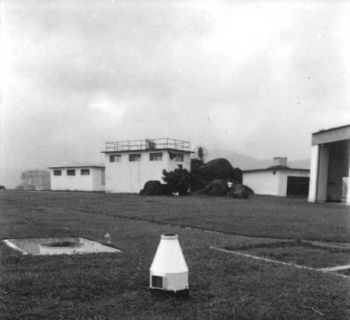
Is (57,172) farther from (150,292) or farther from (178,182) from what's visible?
(150,292)

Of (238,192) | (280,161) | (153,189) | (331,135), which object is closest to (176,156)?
(153,189)

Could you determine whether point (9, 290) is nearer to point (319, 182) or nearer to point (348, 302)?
point (348, 302)

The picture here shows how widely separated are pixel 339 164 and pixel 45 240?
30.5 meters

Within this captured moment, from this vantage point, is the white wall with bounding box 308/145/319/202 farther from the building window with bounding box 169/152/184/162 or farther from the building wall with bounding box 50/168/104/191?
the building wall with bounding box 50/168/104/191

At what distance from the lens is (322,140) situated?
1105 inches

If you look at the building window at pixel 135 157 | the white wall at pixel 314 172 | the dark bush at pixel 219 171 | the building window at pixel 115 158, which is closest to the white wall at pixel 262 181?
the dark bush at pixel 219 171

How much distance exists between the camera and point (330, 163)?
33844mm

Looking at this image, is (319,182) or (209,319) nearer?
(209,319)

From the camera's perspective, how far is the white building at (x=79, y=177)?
5062 centimetres

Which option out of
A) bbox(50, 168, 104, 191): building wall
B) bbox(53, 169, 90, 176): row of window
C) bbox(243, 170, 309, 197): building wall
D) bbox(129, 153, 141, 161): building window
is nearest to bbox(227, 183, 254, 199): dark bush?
bbox(243, 170, 309, 197): building wall

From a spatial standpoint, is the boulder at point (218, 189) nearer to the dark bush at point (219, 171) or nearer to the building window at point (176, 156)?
the dark bush at point (219, 171)

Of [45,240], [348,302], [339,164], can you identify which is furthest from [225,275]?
[339,164]

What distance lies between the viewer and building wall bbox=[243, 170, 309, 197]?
37.8 meters

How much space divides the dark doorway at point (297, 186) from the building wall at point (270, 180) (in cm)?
40
